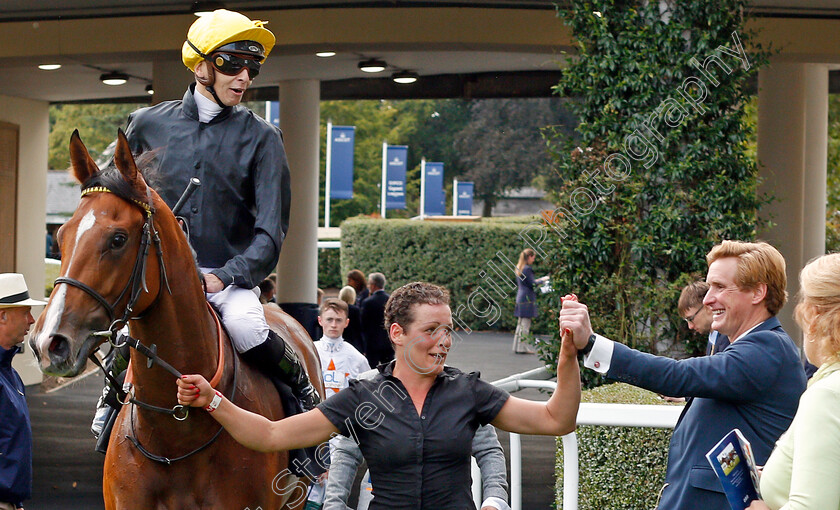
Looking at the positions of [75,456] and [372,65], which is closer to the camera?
[75,456]

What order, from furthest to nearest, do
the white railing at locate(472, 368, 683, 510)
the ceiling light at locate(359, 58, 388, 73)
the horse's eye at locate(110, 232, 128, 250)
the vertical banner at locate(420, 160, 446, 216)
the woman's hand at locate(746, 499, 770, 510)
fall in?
the vertical banner at locate(420, 160, 446, 216) → the ceiling light at locate(359, 58, 388, 73) → the white railing at locate(472, 368, 683, 510) → the horse's eye at locate(110, 232, 128, 250) → the woman's hand at locate(746, 499, 770, 510)

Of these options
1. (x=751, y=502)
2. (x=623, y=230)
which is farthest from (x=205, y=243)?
(x=623, y=230)

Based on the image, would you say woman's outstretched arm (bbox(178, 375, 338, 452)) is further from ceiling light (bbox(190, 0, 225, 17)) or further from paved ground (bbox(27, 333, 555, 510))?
ceiling light (bbox(190, 0, 225, 17))

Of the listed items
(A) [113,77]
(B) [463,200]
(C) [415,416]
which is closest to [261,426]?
(C) [415,416]

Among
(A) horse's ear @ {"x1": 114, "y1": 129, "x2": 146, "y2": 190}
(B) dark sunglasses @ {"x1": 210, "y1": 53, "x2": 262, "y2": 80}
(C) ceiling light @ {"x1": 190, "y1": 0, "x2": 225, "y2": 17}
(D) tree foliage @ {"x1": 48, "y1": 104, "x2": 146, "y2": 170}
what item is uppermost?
(D) tree foliage @ {"x1": 48, "y1": 104, "x2": 146, "y2": 170}

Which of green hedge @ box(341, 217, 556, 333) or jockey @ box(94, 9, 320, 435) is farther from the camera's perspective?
green hedge @ box(341, 217, 556, 333)

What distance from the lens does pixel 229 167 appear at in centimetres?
361

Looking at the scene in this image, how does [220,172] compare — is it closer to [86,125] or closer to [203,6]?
[203,6]

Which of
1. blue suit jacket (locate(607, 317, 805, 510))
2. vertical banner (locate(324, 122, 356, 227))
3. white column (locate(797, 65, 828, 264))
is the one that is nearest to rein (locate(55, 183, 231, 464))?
blue suit jacket (locate(607, 317, 805, 510))

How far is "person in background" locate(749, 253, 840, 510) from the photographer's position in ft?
6.57

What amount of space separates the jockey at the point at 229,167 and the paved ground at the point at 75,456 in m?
4.45

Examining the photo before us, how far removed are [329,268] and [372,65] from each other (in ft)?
66.6

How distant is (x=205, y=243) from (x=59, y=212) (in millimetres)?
38545

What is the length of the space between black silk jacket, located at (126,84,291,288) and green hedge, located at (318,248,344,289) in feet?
91.1
